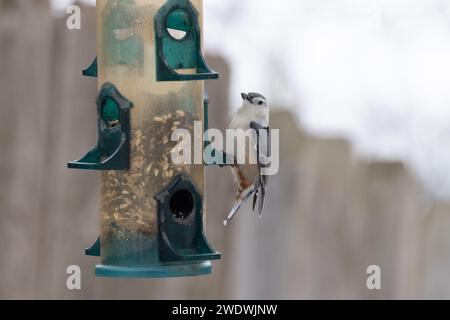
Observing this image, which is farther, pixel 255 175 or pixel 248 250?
pixel 248 250

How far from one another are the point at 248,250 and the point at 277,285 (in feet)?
1.05

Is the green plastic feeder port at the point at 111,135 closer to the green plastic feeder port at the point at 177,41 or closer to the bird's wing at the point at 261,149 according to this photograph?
the green plastic feeder port at the point at 177,41

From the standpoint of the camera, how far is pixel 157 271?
5.56m

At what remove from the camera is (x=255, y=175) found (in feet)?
19.9

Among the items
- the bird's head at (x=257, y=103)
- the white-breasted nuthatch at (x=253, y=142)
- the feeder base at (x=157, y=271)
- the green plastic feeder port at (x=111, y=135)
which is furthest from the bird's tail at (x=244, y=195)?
the green plastic feeder port at (x=111, y=135)

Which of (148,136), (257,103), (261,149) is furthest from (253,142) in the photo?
(148,136)

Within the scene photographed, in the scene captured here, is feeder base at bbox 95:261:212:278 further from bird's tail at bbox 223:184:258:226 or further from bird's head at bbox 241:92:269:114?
bird's head at bbox 241:92:269:114

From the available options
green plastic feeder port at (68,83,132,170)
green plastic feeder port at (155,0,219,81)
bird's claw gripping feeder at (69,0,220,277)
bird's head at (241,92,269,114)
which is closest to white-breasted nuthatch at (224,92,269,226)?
bird's head at (241,92,269,114)

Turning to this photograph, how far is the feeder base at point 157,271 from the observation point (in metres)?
5.56

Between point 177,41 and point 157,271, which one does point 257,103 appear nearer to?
point 177,41

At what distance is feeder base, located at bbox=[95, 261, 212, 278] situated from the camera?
18.2ft
